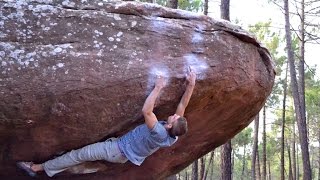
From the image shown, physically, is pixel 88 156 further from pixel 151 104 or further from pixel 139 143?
pixel 151 104

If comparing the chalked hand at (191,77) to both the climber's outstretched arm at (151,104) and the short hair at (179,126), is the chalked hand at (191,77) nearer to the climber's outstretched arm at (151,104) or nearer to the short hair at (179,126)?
the climber's outstretched arm at (151,104)

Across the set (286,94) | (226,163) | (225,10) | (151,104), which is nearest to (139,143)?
(151,104)

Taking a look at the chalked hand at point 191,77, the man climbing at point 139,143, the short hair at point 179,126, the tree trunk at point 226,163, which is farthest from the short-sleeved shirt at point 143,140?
the tree trunk at point 226,163

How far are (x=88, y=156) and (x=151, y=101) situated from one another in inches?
47.7

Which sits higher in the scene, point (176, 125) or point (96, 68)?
point (96, 68)

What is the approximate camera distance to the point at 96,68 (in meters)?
5.39

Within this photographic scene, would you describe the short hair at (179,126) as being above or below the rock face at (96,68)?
below

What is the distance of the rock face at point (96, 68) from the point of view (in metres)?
5.28

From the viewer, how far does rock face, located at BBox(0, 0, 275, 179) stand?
17.3ft

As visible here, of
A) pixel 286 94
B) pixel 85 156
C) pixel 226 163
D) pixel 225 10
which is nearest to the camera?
pixel 85 156

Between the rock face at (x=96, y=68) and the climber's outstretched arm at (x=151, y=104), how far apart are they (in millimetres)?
121

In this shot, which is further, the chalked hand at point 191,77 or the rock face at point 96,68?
the chalked hand at point 191,77

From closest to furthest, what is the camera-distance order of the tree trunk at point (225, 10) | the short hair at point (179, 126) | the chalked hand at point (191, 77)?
the short hair at point (179, 126) → the chalked hand at point (191, 77) → the tree trunk at point (225, 10)

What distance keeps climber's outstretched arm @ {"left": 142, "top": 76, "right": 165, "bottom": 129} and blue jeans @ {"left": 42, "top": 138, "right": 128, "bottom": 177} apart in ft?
2.10
